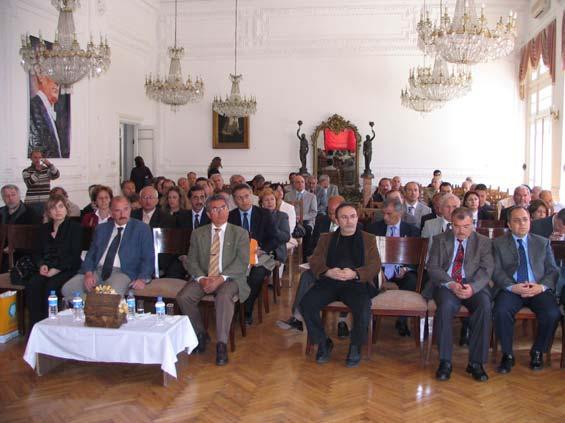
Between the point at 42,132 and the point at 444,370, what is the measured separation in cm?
875

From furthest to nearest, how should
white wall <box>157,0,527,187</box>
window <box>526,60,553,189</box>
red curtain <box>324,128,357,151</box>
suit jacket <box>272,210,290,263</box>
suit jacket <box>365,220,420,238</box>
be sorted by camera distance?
red curtain <box>324,128,357,151</box> < white wall <box>157,0,527,187</box> < window <box>526,60,553,189</box> < suit jacket <box>272,210,290,263</box> < suit jacket <box>365,220,420,238</box>

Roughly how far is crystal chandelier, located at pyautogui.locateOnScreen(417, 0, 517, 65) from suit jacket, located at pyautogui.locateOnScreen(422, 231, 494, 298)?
365cm

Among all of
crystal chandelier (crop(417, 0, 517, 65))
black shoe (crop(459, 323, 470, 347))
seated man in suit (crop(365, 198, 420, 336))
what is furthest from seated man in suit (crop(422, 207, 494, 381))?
crystal chandelier (crop(417, 0, 517, 65))

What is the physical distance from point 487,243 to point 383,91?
1096 centimetres

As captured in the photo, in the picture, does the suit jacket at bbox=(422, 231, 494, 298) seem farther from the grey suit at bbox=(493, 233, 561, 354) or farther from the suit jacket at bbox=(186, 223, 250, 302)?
the suit jacket at bbox=(186, 223, 250, 302)

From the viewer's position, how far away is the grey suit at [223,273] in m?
4.82

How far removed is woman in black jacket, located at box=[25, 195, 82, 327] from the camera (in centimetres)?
522

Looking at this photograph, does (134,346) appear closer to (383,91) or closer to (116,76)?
(116,76)

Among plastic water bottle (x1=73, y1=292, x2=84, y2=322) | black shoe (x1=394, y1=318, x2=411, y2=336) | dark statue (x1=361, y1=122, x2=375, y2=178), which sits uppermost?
dark statue (x1=361, y1=122, x2=375, y2=178)

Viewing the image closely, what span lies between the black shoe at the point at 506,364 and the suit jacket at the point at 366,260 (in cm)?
116

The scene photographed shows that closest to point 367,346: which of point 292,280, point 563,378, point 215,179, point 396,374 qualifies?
point 396,374

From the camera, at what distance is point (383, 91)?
15.1 metres

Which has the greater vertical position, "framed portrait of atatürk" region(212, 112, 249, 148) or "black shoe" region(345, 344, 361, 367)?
"framed portrait of atatürk" region(212, 112, 249, 148)

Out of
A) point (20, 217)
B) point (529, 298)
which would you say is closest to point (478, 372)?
point (529, 298)
